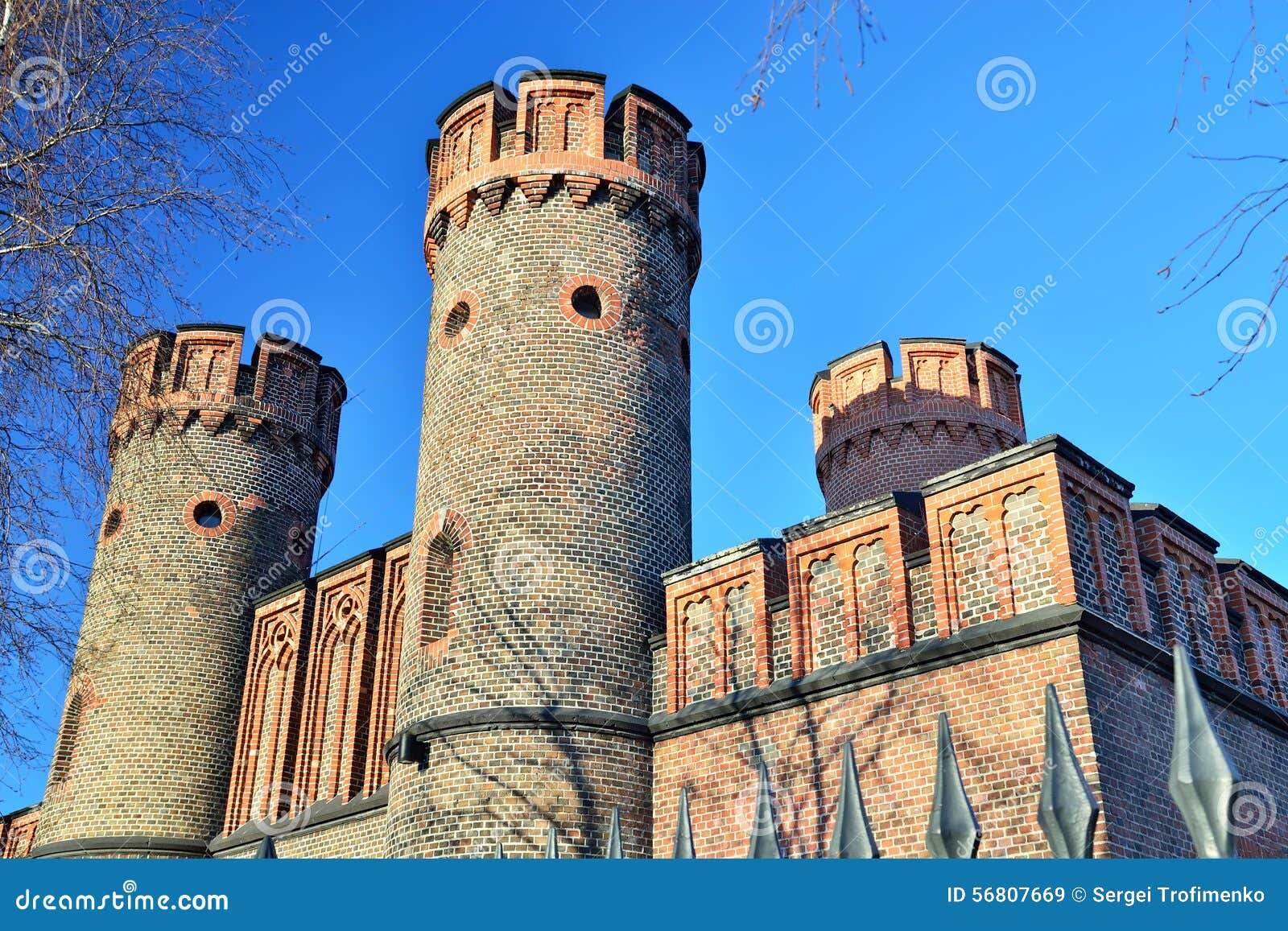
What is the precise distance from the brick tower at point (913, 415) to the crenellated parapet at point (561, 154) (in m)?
6.11

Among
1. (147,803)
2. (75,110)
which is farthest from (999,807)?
(147,803)

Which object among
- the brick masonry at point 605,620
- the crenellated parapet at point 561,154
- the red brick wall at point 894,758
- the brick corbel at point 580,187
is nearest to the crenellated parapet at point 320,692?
the brick masonry at point 605,620

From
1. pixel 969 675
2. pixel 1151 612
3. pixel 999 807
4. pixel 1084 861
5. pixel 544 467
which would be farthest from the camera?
pixel 544 467

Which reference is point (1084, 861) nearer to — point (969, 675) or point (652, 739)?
point (969, 675)

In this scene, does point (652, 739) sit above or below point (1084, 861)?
above

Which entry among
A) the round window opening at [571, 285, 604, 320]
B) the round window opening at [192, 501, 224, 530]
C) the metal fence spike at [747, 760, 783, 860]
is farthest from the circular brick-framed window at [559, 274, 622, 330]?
the metal fence spike at [747, 760, 783, 860]

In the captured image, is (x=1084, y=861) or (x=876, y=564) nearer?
(x=1084, y=861)

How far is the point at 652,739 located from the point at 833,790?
2.72m

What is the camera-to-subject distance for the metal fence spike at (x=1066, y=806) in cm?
388

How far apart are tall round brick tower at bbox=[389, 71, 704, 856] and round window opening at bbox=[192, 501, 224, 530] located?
7579 mm

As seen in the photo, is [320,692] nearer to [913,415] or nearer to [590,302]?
[590,302]

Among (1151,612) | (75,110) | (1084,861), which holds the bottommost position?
(1084,861)

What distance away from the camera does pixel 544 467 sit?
1413 cm

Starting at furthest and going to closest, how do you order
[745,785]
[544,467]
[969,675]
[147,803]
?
[147,803] < [544,467] < [745,785] < [969,675]
